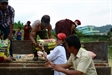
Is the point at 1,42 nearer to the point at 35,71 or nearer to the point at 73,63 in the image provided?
the point at 35,71

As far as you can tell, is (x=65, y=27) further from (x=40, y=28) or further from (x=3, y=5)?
(x=3, y=5)

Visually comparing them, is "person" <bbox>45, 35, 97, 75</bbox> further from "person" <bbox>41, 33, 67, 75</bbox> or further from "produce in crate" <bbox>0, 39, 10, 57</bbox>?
"produce in crate" <bbox>0, 39, 10, 57</bbox>

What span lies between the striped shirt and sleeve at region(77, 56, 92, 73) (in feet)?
9.68

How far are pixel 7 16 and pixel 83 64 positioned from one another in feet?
10.0

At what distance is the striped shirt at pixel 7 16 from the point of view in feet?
19.6

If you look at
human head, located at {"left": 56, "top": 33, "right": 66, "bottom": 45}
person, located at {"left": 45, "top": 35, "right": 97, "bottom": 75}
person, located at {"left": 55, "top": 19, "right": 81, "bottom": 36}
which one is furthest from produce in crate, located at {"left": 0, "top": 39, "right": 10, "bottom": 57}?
person, located at {"left": 45, "top": 35, "right": 97, "bottom": 75}

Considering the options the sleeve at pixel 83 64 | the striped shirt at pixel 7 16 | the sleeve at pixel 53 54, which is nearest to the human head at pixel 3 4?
the striped shirt at pixel 7 16

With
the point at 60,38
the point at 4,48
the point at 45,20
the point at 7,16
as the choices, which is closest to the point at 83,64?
the point at 60,38

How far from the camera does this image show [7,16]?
605 centimetres

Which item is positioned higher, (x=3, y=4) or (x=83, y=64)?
(x=3, y=4)

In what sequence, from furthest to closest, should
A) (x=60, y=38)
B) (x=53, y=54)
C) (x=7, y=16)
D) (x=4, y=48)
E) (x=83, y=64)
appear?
(x=7, y=16), (x=4, y=48), (x=60, y=38), (x=53, y=54), (x=83, y=64)

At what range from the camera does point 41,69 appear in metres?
4.40

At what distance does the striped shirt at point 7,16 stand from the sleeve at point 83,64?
9.68ft

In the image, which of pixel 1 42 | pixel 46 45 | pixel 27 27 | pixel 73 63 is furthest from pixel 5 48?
pixel 27 27
